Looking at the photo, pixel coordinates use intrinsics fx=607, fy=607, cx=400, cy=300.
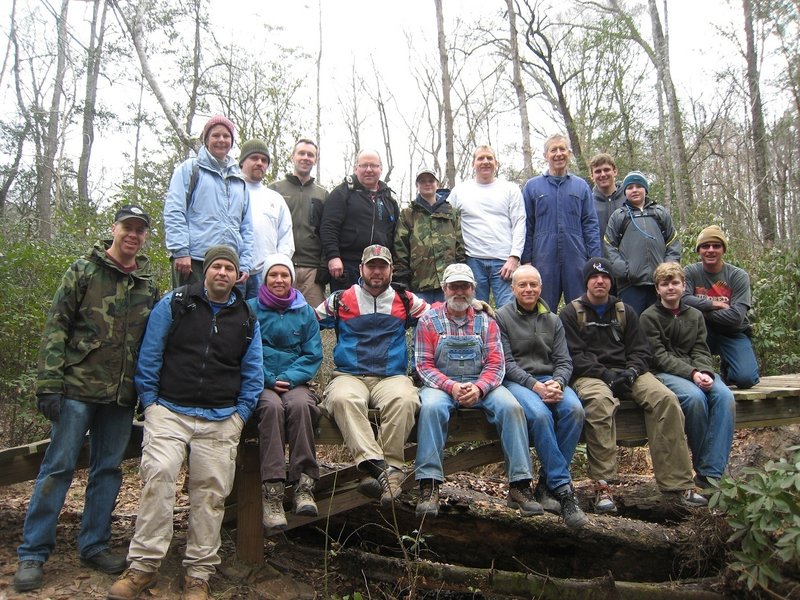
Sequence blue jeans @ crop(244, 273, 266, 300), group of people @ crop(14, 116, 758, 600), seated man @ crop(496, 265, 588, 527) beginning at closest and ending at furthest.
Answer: group of people @ crop(14, 116, 758, 600) < seated man @ crop(496, 265, 588, 527) < blue jeans @ crop(244, 273, 266, 300)

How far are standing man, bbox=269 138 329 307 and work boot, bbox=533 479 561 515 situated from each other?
2694 millimetres

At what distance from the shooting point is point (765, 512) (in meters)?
3.82

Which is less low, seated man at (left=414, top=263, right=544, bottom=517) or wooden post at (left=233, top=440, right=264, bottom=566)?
seated man at (left=414, top=263, right=544, bottom=517)

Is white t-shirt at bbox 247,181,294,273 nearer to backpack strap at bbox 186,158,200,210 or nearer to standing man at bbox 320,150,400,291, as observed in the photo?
standing man at bbox 320,150,400,291

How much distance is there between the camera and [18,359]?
6.97 m

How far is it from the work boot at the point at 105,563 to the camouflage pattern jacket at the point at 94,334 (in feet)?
3.72

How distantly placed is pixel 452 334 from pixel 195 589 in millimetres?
2574

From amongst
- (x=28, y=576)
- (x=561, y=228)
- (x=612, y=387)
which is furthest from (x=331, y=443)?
(x=561, y=228)

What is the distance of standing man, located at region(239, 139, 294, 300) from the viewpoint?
5.43 metres

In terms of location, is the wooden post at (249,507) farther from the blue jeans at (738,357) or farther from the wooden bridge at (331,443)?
the blue jeans at (738,357)


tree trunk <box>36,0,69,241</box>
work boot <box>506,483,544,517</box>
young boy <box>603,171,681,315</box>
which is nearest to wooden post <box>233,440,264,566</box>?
work boot <box>506,483,544,517</box>

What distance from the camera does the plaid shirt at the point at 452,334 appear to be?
190 inches

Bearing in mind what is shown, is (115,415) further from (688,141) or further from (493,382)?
(688,141)

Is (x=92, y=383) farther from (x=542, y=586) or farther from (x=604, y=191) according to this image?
(x=604, y=191)
